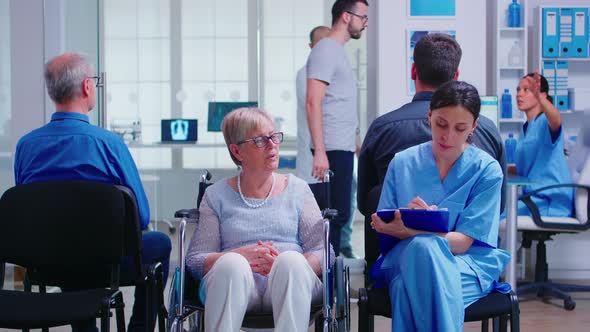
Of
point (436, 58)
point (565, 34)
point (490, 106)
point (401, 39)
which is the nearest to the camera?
point (436, 58)

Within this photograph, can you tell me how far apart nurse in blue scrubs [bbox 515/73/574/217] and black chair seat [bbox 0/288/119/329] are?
302 cm

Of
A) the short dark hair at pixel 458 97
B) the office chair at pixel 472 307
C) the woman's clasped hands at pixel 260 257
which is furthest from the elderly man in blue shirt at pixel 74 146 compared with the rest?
the short dark hair at pixel 458 97

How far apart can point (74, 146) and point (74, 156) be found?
0.14 feet

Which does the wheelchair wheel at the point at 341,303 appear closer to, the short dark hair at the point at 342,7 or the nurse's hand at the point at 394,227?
the nurse's hand at the point at 394,227

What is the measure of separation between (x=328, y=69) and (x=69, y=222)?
2.06 m

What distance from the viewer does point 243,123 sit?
10.2 ft

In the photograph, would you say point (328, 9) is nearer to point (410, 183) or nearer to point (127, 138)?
point (127, 138)

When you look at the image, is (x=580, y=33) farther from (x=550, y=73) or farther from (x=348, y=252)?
(x=348, y=252)

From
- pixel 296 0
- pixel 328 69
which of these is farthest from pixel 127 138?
pixel 328 69

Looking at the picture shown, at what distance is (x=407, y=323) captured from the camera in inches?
107

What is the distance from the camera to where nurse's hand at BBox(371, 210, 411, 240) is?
2.70 metres

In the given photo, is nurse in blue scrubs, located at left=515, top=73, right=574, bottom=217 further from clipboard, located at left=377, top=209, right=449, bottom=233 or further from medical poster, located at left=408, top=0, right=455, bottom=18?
clipboard, located at left=377, top=209, right=449, bottom=233

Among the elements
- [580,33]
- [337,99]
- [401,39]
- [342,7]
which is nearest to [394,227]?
[337,99]

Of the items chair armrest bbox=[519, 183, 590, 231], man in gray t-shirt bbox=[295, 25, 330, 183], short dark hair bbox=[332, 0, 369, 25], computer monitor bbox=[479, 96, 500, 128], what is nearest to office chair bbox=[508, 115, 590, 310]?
chair armrest bbox=[519, 183, 590, 231]
